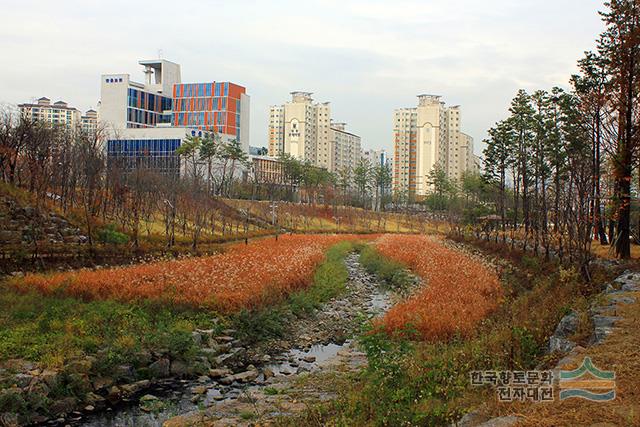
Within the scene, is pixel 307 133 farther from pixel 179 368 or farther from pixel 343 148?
pixel 179 368

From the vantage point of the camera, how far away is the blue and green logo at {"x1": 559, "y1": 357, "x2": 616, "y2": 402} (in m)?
5.16

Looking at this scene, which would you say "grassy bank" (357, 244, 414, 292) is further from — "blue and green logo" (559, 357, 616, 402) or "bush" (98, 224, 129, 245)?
"blue and green logo" (559, 357, 616, 402)

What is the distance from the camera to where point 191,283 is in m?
14.6

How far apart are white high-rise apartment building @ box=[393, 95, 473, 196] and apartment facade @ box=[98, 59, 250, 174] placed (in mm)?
37118

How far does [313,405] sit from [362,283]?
557 inches

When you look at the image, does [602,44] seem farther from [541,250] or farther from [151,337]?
[151,337]

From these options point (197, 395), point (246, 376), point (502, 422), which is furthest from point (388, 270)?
point (502, 422)

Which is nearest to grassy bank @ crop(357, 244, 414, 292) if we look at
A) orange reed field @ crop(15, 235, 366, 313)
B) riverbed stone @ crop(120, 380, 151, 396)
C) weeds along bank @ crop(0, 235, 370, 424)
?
orange reed field @ crop(15, 235, 366, 313)

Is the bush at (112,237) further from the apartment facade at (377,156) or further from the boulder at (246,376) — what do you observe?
the apartment facade at (377,156)

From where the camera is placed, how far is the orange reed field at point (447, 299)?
1159cm

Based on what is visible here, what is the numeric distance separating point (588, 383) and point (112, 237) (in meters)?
20.7

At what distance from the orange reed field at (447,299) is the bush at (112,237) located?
12.1 m

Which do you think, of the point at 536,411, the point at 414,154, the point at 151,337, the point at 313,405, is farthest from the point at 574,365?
the point at 414,154

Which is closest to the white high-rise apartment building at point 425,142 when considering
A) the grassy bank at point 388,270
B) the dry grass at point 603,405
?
the grassy bank at point 388,270
